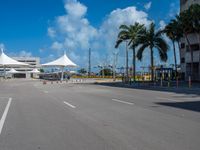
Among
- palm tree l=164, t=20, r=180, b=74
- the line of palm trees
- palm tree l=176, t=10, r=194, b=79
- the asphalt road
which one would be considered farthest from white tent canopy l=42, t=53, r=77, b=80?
the asphalt road

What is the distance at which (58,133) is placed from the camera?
9055 mm

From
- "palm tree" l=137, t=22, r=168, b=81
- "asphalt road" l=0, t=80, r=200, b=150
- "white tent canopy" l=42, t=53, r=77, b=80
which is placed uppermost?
Result: "palm tree" l=137, t=22, r=168, b=81

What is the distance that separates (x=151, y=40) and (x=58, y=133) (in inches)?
1892

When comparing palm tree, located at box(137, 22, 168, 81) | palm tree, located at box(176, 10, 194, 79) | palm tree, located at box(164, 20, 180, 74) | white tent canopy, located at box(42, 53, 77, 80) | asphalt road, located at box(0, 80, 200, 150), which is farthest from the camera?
white tent canopy, located at box(42, 53, 77, 80)

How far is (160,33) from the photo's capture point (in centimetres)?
5591

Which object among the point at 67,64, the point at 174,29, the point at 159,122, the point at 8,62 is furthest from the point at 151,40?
the point at 159,122

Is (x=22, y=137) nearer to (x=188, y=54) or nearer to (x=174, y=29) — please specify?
(x=174, y=29)

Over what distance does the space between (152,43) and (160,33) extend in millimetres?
2166

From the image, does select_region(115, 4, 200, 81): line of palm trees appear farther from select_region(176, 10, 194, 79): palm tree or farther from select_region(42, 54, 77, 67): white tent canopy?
select_region(42, 54, 77, 67): white tent canopy

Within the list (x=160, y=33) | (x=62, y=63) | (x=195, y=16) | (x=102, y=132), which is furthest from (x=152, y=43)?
(x=102, y=132)

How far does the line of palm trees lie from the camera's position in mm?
47375

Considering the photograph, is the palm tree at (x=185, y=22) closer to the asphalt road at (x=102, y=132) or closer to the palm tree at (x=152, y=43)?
the palm tree at (x=152, y=43)

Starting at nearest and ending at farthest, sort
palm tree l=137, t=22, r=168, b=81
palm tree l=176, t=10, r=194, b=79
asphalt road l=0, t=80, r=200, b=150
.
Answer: asphalt road l=0, t=80, r=200, b=150
palm tree l=176, t=10, r=194, b=79
palm tree l=137, t=22, r=168, b=81

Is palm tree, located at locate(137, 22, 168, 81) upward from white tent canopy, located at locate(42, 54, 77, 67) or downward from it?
upward
